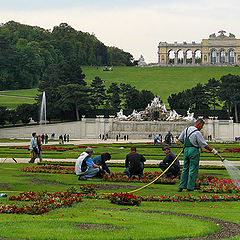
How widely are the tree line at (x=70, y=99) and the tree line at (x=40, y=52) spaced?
7.39 metres

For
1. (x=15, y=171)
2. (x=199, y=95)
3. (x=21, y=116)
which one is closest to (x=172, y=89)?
(x=199, y=95)

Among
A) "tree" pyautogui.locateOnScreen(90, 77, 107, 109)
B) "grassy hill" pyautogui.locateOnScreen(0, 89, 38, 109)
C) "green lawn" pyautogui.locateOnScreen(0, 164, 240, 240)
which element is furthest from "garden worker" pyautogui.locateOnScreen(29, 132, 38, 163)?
"grassy hill" pyautogui.locateOnScreen(0, 89, 38, 109)

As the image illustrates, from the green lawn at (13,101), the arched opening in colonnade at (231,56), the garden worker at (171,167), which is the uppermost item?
the arched opening in colonnade at (231,56)

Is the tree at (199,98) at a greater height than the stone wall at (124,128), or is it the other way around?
the tree at (199,98)

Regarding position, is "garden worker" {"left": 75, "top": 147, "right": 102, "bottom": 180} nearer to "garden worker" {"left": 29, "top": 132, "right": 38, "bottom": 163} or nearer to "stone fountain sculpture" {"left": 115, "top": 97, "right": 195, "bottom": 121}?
"garden worker" {"left": 29, "top": 132, "right": 38, "bottom": 163}

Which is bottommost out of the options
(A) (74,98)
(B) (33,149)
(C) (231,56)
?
(B) (33,149)

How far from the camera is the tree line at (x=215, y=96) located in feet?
214

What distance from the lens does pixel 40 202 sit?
33.5 feet

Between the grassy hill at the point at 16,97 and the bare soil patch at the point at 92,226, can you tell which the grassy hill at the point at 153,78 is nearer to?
the grassy hill at the point at 16,97

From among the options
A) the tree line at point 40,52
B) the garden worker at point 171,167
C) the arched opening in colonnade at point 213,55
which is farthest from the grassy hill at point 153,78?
the garden worker at point 171,167

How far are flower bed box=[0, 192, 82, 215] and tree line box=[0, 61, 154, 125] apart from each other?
156 feet

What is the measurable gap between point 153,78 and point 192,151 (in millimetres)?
86590

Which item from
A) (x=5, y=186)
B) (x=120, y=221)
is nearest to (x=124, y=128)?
(x=5, y=186)

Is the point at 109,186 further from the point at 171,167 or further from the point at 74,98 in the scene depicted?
the point at 74,98
